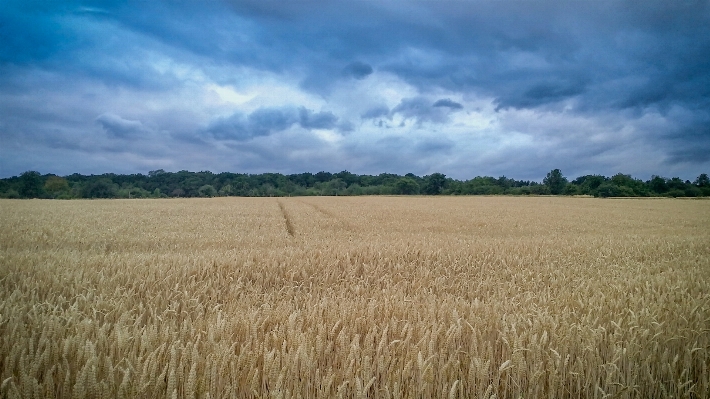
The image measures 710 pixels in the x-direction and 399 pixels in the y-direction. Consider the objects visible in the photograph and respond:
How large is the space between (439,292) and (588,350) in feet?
9.82

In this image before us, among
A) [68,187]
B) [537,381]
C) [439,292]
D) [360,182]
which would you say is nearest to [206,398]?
[537,381]

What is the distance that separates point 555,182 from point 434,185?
35519 mm

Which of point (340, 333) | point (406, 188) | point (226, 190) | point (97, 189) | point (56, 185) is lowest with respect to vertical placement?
point (340, 333)

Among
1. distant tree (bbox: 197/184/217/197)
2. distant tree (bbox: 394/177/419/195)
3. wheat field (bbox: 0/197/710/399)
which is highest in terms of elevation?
distant tree (bbox: 394/177/419/195)

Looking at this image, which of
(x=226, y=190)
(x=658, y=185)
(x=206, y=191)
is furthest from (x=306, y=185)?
(x=658, y=185)

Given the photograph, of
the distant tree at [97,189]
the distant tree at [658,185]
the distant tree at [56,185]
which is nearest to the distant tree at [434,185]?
the distant tree at [658,185]

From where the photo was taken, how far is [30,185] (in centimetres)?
6819

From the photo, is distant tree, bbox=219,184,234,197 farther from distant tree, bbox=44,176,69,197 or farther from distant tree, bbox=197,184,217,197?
distant tree, bbox=44,176,69,197

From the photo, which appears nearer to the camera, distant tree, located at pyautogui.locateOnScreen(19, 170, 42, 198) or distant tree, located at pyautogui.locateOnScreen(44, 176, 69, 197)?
distant tree, located at pyautogui.locateOnScreen(19, 170, 42, 198)

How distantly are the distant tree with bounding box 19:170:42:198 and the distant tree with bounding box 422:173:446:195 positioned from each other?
97.7 meters

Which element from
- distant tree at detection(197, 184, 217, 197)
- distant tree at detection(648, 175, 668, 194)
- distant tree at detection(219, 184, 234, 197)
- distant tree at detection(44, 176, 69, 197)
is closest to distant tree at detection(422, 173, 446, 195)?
distant tree at detection(648, 175, 668, 194)

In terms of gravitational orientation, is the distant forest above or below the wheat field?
above

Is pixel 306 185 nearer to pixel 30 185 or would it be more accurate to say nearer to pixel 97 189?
pixel 97 189

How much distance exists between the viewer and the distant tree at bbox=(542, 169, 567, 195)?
3620 inches
